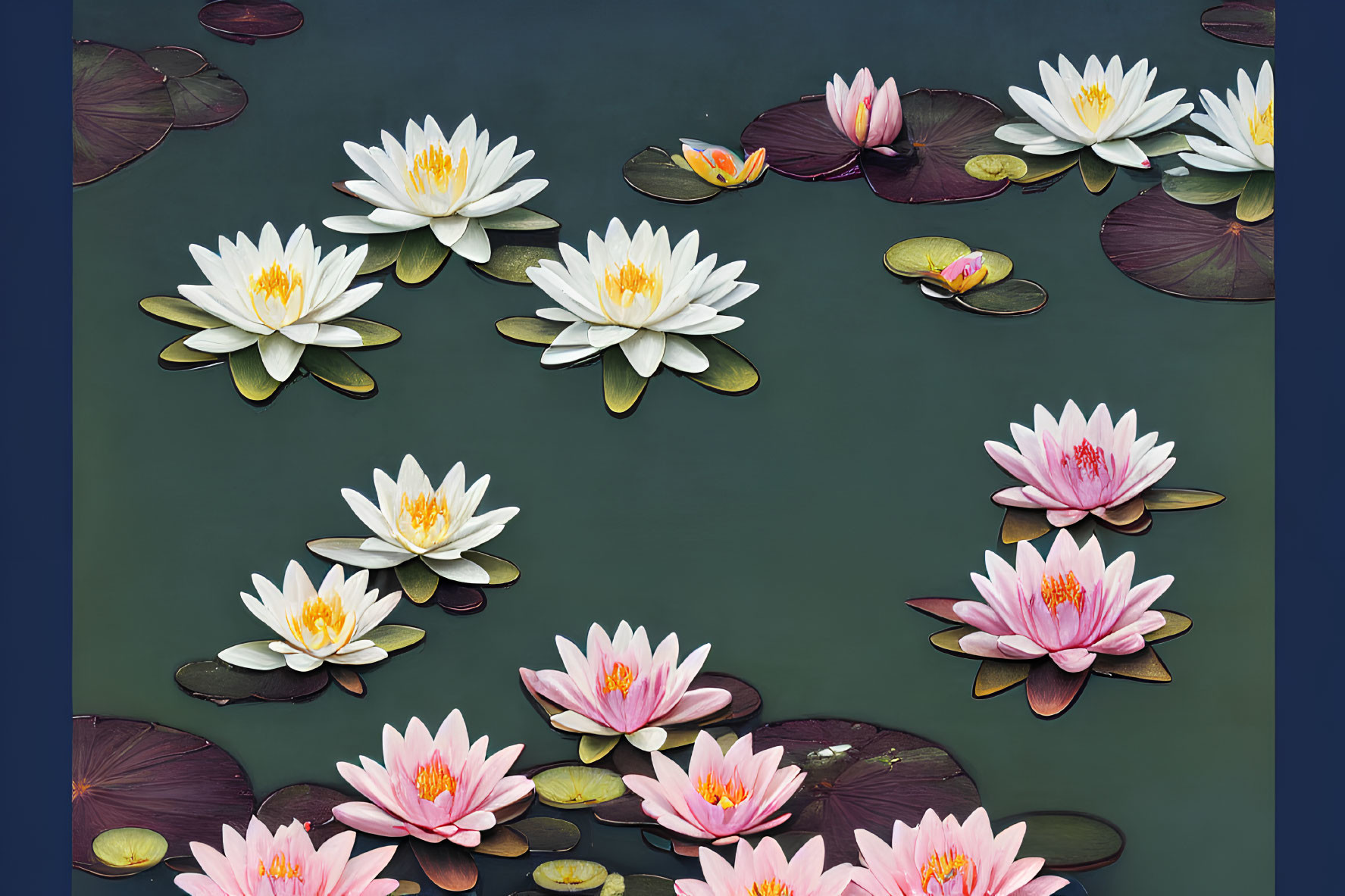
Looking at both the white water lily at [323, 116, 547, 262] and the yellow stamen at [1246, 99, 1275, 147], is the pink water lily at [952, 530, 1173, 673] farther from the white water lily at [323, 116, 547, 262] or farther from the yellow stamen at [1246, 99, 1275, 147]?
the white water lily at [323, 116, 547, 262]

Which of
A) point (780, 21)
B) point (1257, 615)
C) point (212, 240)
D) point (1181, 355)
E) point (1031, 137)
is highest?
point (780, 21)

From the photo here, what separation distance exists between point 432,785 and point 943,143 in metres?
0.94

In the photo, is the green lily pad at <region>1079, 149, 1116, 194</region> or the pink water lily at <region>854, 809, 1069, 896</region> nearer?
the pink water lily at <region>854, 809, 1069, 896</region>

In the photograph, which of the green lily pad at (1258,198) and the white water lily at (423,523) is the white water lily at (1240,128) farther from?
the white water lily at (423,523)

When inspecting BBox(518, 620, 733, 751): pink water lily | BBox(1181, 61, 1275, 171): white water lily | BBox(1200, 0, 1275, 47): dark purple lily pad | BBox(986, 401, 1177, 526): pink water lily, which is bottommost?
BBox(518, 620, 733, 751): pink water lily

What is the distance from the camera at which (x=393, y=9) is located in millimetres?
979

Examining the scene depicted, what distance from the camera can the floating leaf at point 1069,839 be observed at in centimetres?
91

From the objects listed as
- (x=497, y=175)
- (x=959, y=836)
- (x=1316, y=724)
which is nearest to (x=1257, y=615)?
(x=1316, y=724)

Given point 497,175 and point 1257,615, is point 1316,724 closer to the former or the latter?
point 1257,615

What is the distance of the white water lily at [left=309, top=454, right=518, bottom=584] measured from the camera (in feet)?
3.06

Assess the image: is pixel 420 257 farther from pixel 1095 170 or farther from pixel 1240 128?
pixel 1240 128

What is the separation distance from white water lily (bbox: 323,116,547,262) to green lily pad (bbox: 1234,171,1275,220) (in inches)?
32.4

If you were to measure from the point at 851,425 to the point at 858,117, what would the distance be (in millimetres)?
359

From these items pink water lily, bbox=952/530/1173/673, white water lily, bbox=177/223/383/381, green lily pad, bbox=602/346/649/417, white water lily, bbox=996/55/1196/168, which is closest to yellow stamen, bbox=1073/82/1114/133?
white water lily, bbox=996/55/1196/168
